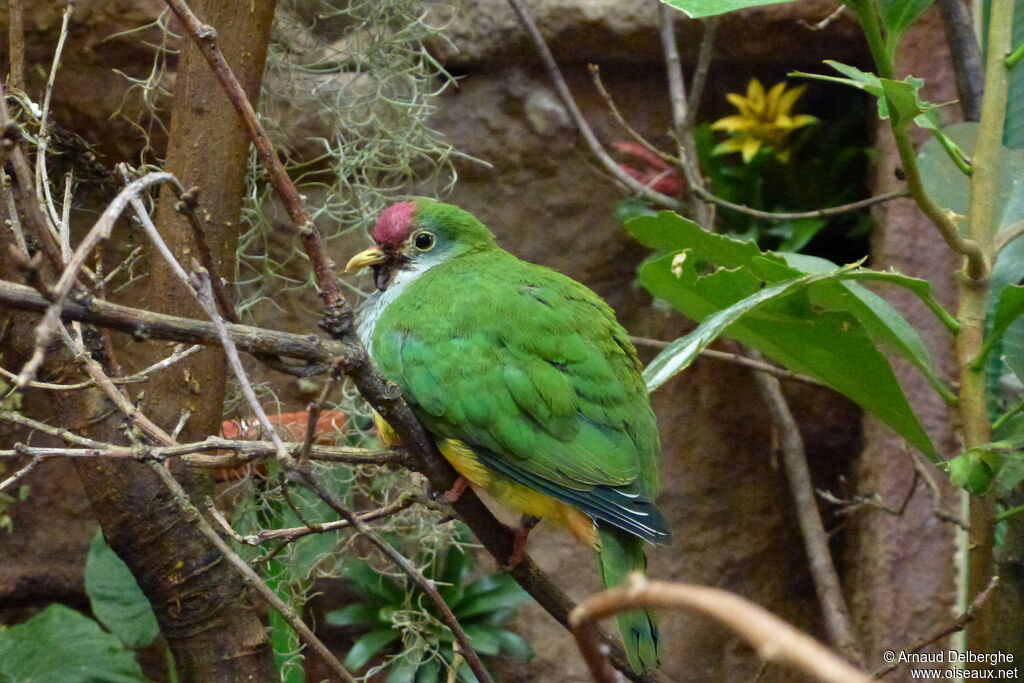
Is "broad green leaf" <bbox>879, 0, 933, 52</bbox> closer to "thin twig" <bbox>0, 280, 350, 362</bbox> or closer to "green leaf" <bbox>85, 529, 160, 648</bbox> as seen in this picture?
"thin twig" <bbox>0, 280, 350, 362</bbox>

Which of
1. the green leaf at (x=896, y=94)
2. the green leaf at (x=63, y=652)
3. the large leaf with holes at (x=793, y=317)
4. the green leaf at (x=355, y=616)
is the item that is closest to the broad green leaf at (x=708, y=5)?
the green leaf at (x=896, y=94)

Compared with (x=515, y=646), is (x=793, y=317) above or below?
above

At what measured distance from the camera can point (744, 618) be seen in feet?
1.20

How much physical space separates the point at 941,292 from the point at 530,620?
128 cm

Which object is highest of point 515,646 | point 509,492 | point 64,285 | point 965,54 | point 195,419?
point 64,285

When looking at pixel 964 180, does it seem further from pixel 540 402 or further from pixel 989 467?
pixel 540 402

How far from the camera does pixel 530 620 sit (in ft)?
7.59

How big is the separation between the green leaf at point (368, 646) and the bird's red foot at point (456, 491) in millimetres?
930

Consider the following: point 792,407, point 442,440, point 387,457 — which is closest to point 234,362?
point 387,457

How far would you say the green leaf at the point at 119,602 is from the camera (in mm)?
1874

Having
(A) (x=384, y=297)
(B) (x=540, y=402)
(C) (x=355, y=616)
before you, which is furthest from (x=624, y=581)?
(C) (x=355, y=616)

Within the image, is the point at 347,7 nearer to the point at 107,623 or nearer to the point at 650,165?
the point at 650,165

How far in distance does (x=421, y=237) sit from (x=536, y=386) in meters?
0.49

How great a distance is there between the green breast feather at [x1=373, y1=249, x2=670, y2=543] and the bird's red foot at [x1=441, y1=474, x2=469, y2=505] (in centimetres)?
4
